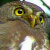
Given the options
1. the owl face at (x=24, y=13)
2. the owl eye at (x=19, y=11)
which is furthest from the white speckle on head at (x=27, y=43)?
the owl eye at (x=19, y=11)

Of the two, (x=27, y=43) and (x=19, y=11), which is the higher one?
(x=19, y=11)

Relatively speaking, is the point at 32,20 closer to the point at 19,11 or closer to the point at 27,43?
the point at 19,11

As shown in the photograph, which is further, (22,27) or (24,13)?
(24,13)

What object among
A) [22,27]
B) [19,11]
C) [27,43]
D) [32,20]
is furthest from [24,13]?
[27,43]

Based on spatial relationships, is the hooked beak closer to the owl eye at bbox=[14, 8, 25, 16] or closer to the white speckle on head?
the owl eye at bbox=[14, 8, 25, 16]

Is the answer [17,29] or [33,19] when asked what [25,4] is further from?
[17,29]

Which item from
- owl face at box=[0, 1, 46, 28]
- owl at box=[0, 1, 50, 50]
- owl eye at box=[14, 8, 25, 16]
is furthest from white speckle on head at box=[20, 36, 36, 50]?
owl eye at box=[14, 8, 25, 16]

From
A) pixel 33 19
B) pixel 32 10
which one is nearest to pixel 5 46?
pixel 33 19
